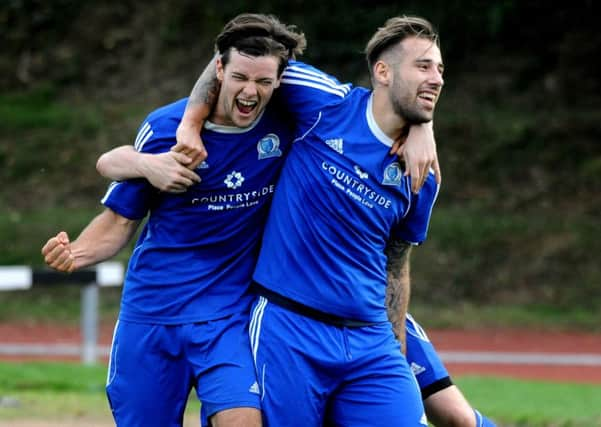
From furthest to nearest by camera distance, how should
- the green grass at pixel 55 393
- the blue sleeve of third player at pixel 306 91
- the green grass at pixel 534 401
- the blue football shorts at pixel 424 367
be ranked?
the green grass at pixel 534 401, the green grass at pixel 55 393, the blue football shorts at pixel 424 367, the blue sleeve of third player at pixel 306 91

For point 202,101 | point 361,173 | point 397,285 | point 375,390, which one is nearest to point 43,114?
point 202,101

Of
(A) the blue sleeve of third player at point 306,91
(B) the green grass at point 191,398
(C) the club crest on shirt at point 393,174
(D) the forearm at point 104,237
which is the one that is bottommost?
(B) the green grass at point 191,398

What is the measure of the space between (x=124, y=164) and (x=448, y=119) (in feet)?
51.2

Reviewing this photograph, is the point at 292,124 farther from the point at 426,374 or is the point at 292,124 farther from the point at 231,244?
the point at 426,374

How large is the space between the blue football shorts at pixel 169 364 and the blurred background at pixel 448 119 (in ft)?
39.3

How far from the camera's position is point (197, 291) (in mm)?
5590

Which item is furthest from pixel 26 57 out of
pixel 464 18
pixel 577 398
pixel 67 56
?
pixel 577 398

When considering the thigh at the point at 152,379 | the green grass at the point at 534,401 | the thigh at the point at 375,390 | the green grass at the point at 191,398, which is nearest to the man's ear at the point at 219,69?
the thigh at the point at 152,379

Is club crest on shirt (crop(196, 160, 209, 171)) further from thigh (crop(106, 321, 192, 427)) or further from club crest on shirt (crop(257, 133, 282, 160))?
thigh (crop(106, 321, 192, 427))

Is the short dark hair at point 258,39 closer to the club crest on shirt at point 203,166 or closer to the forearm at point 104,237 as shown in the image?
the club crest on shirt at point 203,166

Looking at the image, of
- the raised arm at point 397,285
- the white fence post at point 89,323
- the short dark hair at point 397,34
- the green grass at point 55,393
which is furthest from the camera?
the white fence post at point 89,323

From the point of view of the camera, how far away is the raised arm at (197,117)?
5.46m

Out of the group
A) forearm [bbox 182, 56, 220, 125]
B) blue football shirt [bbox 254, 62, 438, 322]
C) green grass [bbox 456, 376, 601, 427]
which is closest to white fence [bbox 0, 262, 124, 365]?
green grass [bbox 456, 376, 601, 427]

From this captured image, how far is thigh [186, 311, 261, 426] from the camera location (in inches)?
210
